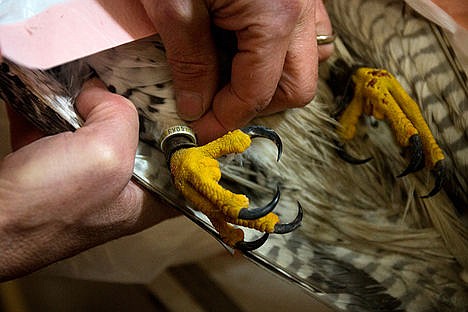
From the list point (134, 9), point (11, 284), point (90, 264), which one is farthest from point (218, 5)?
point (11, 284)

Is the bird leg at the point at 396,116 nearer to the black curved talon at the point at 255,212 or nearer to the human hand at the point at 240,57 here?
the human hand at the point at 240,57

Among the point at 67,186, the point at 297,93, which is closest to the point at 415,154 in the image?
the point at 297,93

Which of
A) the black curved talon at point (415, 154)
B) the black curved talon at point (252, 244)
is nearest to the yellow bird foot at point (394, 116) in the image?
the black curved talon at point (415, 154)

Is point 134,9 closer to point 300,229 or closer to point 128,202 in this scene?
point 128,202

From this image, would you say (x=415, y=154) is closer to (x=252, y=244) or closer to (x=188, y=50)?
(x=252, y=244)

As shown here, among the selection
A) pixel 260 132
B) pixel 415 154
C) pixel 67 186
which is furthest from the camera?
pixel 415 154

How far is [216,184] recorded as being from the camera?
92cm

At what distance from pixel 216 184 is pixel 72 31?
0.27 meters

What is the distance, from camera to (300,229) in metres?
1.12

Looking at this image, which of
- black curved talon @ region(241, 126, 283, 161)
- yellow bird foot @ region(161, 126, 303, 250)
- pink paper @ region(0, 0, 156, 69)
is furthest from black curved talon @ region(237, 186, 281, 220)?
pink paper @ region(0, 0, 156, 69)

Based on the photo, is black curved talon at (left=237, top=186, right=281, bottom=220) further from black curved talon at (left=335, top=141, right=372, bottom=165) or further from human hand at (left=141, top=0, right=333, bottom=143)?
black curved talon at (left=335, top=141, right=372, bottom=165)

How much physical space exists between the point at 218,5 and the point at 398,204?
0.51 meters

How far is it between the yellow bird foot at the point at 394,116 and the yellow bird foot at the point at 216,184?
9.3 inches

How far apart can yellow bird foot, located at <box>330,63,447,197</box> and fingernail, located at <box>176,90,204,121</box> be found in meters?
0.29
